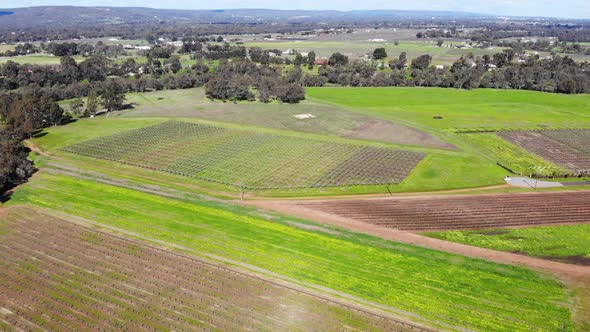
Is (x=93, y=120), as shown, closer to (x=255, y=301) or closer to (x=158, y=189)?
(x=158, y=189)

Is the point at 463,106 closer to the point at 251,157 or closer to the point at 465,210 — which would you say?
the point at 465,210

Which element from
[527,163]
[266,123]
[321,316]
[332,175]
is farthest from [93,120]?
[527,163]

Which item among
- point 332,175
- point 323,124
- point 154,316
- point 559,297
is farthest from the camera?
point 323,124

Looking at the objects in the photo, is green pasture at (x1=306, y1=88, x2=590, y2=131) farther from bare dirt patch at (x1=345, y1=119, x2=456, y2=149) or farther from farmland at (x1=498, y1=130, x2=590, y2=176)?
farmland at (x1=498, y1=130, x2=590, y2=176)

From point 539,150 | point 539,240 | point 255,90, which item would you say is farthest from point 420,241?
point 255,90

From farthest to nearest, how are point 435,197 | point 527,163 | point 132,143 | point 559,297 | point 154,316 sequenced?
1. point 132,143
2. point 527,163
3. point 435,197
4. point 559,297
5. point 154,316

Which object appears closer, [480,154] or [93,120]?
[480,154]

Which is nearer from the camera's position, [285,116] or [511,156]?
[511,156]

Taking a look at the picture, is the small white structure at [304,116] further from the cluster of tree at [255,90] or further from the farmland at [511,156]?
the farmland at [511,156]
